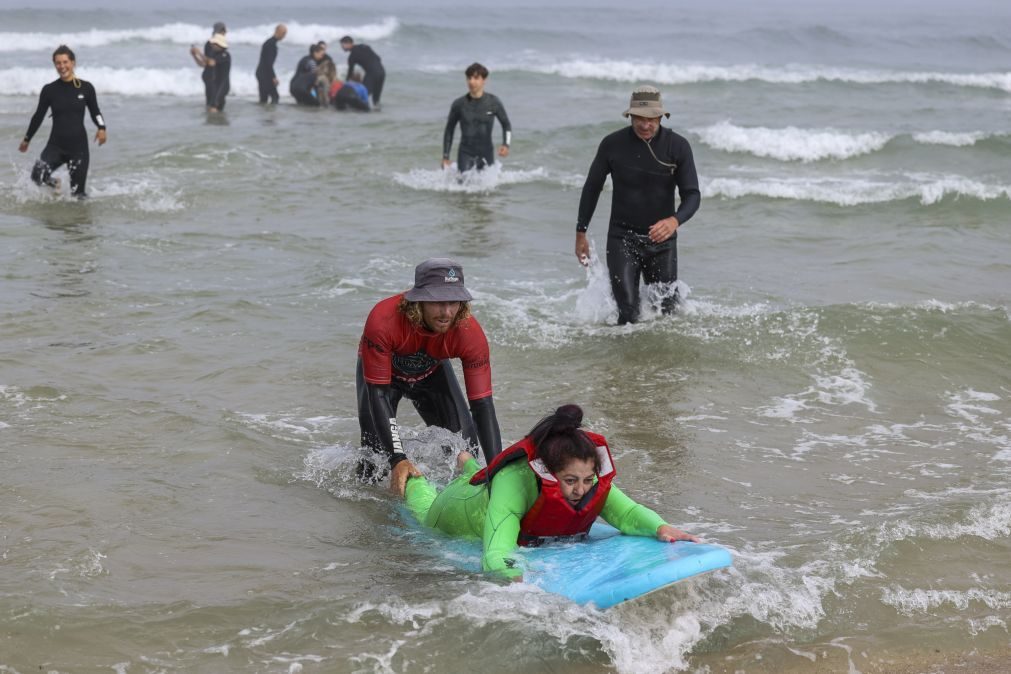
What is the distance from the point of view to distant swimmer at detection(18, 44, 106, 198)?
13156mm

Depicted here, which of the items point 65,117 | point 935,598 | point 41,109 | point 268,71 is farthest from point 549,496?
point 268,71

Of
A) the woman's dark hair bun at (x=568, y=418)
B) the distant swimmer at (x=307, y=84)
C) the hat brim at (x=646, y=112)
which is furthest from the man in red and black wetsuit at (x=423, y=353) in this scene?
the distant swimmer at (x=307, y=84)

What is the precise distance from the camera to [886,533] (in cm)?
585

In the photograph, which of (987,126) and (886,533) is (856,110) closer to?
(987,126)

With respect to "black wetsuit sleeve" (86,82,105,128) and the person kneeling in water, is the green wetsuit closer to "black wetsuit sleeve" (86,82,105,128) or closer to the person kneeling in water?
the person kneeling in water

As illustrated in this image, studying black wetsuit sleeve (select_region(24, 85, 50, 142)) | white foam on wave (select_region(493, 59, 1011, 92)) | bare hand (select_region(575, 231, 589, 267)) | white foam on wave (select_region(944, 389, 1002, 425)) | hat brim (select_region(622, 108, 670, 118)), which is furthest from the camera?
white foam on wave (select_region(493, 59, 1011, 92))

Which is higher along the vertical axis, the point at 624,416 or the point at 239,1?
the point at 239,1

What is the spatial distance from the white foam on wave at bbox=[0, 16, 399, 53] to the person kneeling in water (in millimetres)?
34289

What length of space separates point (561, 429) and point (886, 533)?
6.79 feet

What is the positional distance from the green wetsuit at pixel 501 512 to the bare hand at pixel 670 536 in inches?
2.1

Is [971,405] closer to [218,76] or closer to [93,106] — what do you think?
[93,106]

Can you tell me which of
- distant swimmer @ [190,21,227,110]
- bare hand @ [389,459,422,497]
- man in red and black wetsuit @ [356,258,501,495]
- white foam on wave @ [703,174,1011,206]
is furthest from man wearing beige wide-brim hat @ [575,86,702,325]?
distant swimmer @ [190,21,227,110]

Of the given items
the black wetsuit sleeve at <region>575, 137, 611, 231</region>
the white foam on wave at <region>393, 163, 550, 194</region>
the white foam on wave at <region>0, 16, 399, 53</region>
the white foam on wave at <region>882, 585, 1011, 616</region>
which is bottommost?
the white foam on wave at <region>882, 585, 1011, 616</region>

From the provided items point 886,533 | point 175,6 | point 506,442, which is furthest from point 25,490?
point 175,6
